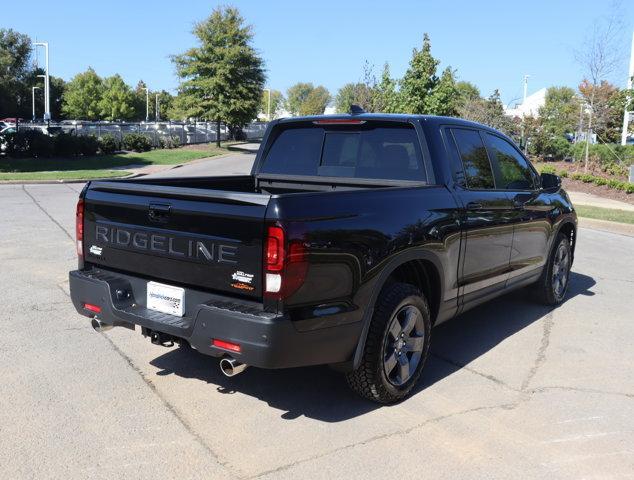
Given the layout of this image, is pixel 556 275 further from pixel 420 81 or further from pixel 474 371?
pixel 420 81

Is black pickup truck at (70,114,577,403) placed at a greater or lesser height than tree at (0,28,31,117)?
lesser

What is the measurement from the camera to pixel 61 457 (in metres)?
3.30

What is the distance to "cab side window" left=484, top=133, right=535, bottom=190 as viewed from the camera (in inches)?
215

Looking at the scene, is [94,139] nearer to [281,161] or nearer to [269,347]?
[281,161]

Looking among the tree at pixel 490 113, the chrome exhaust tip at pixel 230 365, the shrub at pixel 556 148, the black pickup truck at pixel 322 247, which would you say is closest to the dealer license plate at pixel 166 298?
→ the black pickup truck at pixel 322 247

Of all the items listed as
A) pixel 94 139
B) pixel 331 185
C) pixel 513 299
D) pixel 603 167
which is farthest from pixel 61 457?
pixel 94 139

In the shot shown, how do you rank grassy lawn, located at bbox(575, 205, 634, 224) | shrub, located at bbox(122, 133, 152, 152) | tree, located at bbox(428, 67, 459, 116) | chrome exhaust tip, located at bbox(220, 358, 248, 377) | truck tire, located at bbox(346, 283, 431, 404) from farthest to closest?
shrub, located at bbox(122, 133, 152, 152)
tree, located at bbox(428, 67, 459, 116)
grassy lawn, located at bbox(575, 205, 634, 224)
truck tire, located at bbox(346, 283, 431, 404)
chrome exhaust tip, located at bbox(220, 358, 248, 377)

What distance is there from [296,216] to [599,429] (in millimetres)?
2346

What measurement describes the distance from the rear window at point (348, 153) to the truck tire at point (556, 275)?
2.58 m

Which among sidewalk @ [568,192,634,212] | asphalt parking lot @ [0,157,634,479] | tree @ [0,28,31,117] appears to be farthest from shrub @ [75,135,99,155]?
tree @ [0,28,31,117]

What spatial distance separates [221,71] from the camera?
40750 mm

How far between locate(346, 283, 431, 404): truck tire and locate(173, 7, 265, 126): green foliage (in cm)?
3866

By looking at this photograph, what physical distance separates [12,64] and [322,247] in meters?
77.4

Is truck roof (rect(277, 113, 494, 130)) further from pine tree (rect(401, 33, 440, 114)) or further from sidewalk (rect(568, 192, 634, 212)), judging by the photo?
pine tree (rect(401, 33, 440, 114))
